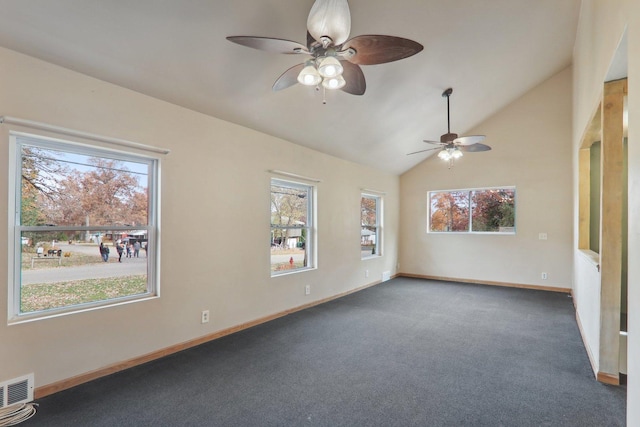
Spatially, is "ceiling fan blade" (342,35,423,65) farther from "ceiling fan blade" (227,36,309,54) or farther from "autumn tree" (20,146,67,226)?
"autumn tree" (20,146,67,226)

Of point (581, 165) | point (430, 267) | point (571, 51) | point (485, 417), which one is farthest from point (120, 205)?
point (571, 51)

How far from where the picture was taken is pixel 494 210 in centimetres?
661

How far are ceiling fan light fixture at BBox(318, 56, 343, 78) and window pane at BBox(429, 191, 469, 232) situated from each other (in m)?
5.76

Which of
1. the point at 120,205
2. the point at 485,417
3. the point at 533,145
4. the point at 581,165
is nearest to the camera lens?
the point at 485,417

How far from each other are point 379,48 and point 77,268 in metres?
2.85

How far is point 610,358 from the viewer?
104 inches

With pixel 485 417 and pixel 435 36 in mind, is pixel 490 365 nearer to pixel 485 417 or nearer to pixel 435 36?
pixel 485 417

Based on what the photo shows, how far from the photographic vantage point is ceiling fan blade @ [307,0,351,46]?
1798 millimetres

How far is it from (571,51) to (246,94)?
17.7 ft

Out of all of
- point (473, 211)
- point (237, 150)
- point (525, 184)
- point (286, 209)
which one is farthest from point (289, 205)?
point (525, 184)

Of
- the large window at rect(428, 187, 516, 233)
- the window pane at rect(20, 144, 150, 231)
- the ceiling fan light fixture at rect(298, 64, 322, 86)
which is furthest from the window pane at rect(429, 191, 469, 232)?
the window pane at rect(20, 144, 150, 231)

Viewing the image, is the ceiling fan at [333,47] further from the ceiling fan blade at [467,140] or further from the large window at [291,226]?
the ceiling fan blade at [467,140]

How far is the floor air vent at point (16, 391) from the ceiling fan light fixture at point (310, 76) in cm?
284

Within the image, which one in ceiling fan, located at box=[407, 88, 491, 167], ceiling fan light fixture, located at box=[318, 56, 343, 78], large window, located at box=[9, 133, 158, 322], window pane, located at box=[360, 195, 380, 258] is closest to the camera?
ceiling fan light fixture, located at box=[318, 56, 343, 78]
